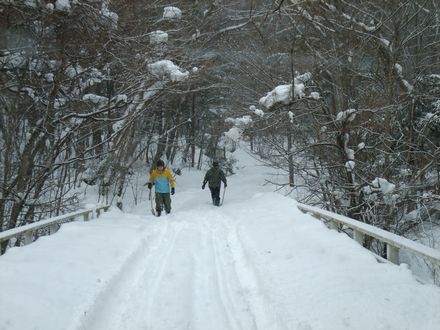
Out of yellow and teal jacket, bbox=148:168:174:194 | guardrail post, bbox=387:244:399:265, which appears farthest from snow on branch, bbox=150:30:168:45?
guardrail post, bbox=387:244:399:265

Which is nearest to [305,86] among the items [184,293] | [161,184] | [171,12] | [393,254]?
[171,12]

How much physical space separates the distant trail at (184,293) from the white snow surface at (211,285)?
0.01 m

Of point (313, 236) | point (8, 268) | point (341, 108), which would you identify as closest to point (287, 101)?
point (313, 236)

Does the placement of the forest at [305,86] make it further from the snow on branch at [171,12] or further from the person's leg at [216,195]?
the person's leg at [216,195]

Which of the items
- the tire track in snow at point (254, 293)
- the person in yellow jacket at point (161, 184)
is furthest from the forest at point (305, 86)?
the tire track in snow at point (254, 293)

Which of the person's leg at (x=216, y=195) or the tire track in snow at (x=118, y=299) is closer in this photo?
the tire track in snow at (x=118, y=299)

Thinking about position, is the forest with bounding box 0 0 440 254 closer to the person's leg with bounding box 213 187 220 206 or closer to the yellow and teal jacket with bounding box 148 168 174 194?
the yellow and teal jacket with bounding box 148 168 174 194

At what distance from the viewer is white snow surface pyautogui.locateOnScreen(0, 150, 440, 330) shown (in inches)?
148

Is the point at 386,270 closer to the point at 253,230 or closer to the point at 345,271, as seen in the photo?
the point at 345,271

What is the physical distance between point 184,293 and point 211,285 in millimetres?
423

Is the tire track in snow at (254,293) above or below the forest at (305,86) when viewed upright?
below

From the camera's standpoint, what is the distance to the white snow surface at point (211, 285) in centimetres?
375

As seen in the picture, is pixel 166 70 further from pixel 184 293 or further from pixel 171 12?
pixel 184 293

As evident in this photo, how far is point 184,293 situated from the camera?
16.6 ft
